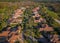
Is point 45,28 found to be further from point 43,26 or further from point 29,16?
point 29,16

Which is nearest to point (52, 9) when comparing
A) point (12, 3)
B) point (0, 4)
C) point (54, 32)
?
point (54, 32)

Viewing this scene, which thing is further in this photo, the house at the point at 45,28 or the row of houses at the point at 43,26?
the house at the point at 45,28

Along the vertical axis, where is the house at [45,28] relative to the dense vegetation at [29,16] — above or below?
below

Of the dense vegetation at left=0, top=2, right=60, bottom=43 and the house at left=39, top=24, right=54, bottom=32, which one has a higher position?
the dense vegetation at left=0, top=2, right=60, bottom=43

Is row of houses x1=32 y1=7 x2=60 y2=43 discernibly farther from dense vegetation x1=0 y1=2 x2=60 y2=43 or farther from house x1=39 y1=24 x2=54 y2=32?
dense vegetation x1=0 y1=2 x2=60 y2=43

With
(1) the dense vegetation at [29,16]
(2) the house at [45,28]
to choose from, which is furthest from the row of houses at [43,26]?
(1) the dense vegetation at [29,16]

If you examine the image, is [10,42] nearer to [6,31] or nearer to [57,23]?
[6,31]

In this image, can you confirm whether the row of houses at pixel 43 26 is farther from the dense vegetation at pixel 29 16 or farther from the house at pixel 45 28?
the dense vegetation at pixel 29 16

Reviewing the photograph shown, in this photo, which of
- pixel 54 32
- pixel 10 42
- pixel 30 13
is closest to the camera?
pixel 10 42

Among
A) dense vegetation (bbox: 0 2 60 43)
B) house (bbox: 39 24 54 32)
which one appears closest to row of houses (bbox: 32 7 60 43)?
house (bbox: 39 24 54 32)

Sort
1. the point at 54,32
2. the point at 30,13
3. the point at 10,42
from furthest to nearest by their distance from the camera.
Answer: the point at 30,13
the point at 54,32
the point at 10,42

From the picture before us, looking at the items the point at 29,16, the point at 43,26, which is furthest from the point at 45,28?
the point at 29,16
